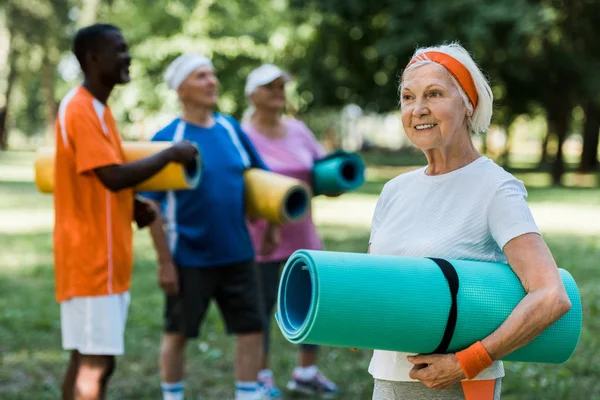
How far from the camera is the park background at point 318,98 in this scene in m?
6.13

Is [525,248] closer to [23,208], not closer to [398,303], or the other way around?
[398,303]

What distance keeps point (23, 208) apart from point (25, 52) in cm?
2192

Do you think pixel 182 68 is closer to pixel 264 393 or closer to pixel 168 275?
pixel 168 275

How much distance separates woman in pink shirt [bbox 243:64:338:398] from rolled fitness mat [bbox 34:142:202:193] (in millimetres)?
1330

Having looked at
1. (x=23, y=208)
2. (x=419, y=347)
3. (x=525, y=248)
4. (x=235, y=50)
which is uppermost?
(x=235, y=50)

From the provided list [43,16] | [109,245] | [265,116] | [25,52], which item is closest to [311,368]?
[265,116]

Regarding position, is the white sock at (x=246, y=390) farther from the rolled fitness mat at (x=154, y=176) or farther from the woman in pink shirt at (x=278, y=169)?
the rolled fitness mat at (x=154, y=176)

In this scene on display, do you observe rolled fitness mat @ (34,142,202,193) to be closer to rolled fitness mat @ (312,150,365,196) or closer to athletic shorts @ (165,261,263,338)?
athletic shorts @ (165,261,263,338)

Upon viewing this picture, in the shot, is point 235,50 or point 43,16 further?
point 43,16

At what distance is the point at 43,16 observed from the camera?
111ft

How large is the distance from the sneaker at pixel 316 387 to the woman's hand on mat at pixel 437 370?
3.36 m

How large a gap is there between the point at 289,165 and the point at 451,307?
343 centimetres

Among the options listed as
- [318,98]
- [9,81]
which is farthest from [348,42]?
[9,81]

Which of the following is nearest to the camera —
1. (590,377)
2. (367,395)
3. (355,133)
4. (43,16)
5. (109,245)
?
(109,245)
